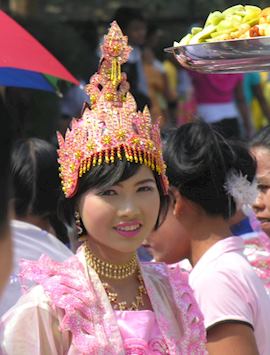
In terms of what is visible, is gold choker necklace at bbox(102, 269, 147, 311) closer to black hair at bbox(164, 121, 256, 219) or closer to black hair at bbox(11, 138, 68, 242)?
black hair at bbox(164, 121, 256, 219)

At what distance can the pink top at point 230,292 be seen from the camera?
320 centimetres

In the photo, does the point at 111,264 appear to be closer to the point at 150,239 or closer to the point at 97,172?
the point at 97,172

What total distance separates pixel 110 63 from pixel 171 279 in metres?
0.67

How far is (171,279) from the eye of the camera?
3035 mm

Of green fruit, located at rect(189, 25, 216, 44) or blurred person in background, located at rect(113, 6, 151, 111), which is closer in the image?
green fruit, located at rect(189, 25, 216, 44)

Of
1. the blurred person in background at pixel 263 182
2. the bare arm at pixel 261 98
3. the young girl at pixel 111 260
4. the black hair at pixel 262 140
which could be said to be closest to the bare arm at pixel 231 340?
the young girl at pixel 111 260

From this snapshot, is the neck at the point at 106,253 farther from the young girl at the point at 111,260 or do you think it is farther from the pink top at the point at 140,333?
the pink top at the point at 140,333

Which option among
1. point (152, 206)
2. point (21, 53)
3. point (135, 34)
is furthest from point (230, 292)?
point (135, 34)

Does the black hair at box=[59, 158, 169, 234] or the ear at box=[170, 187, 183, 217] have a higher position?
the black hair at box=[59, 158, 169, 234]

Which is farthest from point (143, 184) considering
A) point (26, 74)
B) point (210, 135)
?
point (26, 74)

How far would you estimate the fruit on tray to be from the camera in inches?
110

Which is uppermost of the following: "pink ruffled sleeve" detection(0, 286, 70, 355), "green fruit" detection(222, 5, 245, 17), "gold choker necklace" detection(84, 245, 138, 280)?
"green fruit" detection(222, 5, 245, 17)

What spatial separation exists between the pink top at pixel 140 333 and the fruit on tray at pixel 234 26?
2.51 ft

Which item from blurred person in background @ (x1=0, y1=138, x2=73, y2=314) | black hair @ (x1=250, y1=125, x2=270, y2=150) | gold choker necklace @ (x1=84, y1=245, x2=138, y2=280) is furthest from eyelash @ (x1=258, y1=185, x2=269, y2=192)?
gold choker necklace @ (x1=84, y1=245, x2=138, y2=280)
